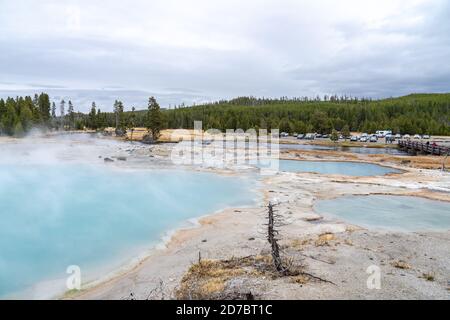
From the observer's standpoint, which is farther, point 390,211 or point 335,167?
point 335,167

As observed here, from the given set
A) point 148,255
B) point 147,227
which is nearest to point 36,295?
point 148,255

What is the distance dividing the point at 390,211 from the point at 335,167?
79.7 ft

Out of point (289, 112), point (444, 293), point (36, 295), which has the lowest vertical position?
point (36, 295)

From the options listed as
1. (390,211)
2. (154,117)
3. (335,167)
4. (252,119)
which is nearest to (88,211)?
(390,211)

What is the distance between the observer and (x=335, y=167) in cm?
4381

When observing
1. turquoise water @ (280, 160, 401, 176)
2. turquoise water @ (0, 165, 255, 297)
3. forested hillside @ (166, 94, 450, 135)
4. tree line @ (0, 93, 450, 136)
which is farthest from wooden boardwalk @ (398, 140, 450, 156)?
forested hillside @ (166, 94, 450, 135)

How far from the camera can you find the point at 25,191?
90.6ft

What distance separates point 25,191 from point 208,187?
13712mm

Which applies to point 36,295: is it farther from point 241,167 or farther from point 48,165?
point 48,165

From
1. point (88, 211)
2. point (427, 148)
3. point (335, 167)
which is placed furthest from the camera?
point (427, 148)

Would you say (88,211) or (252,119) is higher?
(252,119)

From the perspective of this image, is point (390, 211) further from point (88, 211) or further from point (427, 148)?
point (427, 148)

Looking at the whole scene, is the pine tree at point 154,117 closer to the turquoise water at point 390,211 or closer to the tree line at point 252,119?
the tree line at point 252,119
